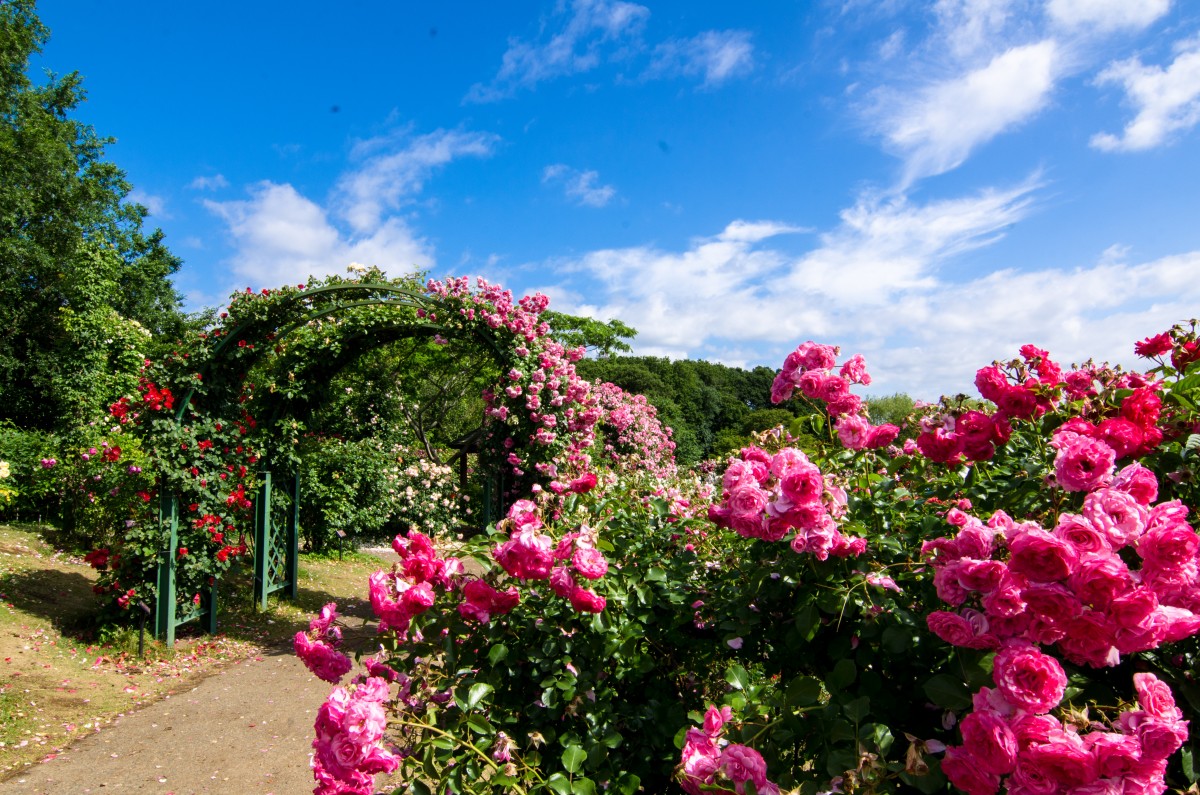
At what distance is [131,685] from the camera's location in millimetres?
4848

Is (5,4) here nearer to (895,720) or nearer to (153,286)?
(153,286)

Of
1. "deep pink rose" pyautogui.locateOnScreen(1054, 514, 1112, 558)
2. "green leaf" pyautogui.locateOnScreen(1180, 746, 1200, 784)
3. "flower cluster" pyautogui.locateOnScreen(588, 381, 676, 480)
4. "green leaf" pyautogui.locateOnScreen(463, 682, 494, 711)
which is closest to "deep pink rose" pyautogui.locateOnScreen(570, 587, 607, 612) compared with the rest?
"green leaf" pyautogui.locateOnScreen(463, 682, 494, 711)

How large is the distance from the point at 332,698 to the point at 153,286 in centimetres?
2337

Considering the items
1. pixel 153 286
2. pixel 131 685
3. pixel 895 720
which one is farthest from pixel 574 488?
pixel 153 286

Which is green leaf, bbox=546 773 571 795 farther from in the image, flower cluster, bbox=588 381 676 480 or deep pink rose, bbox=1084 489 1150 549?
flower cluster, bbox=588 381 676 480

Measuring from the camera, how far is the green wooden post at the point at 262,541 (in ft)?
22.4

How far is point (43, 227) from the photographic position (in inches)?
682

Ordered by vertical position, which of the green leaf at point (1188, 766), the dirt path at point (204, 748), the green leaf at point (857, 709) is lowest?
the dirt path at point (204, 748)

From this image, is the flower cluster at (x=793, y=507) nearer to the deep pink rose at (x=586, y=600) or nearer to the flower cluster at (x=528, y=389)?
the deep pink rose at (x=586, y=600)

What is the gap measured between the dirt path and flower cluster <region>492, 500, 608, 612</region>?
2.60 meters

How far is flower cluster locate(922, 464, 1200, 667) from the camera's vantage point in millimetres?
968

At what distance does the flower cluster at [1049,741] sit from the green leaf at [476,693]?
3.03 ft

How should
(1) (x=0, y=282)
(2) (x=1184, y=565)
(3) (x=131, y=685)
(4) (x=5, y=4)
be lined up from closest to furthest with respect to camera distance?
(2) (x=1184, y=565) < (3) (x=131, y=685) < (1) (x=0, y=282) < (4) (x=5, y=4)

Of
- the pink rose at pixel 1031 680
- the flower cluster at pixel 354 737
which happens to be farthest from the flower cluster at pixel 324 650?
the pink rose at pixel 1031 680
